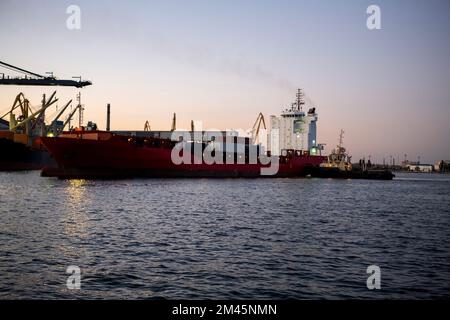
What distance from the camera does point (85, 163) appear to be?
157ft

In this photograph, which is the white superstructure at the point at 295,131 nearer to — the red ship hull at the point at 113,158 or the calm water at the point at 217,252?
the red ship hull at the point at 113,158

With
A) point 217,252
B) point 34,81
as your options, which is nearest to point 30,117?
point 34,81

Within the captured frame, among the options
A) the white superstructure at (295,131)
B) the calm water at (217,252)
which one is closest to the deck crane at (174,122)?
the white superstructure at (295,131)

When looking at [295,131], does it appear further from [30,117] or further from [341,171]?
[30,117]

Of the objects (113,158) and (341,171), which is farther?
(341,171)

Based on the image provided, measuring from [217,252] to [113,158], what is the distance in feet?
124

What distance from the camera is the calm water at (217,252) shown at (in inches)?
398

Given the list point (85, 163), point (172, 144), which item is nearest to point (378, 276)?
point (85, 163)

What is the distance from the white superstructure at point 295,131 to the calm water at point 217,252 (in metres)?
60.5

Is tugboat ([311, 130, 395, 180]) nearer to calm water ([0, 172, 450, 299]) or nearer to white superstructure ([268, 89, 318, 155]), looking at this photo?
white superstructure ([268, 89, 318, 155])

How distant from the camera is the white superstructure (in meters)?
86.4

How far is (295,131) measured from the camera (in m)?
87.7
